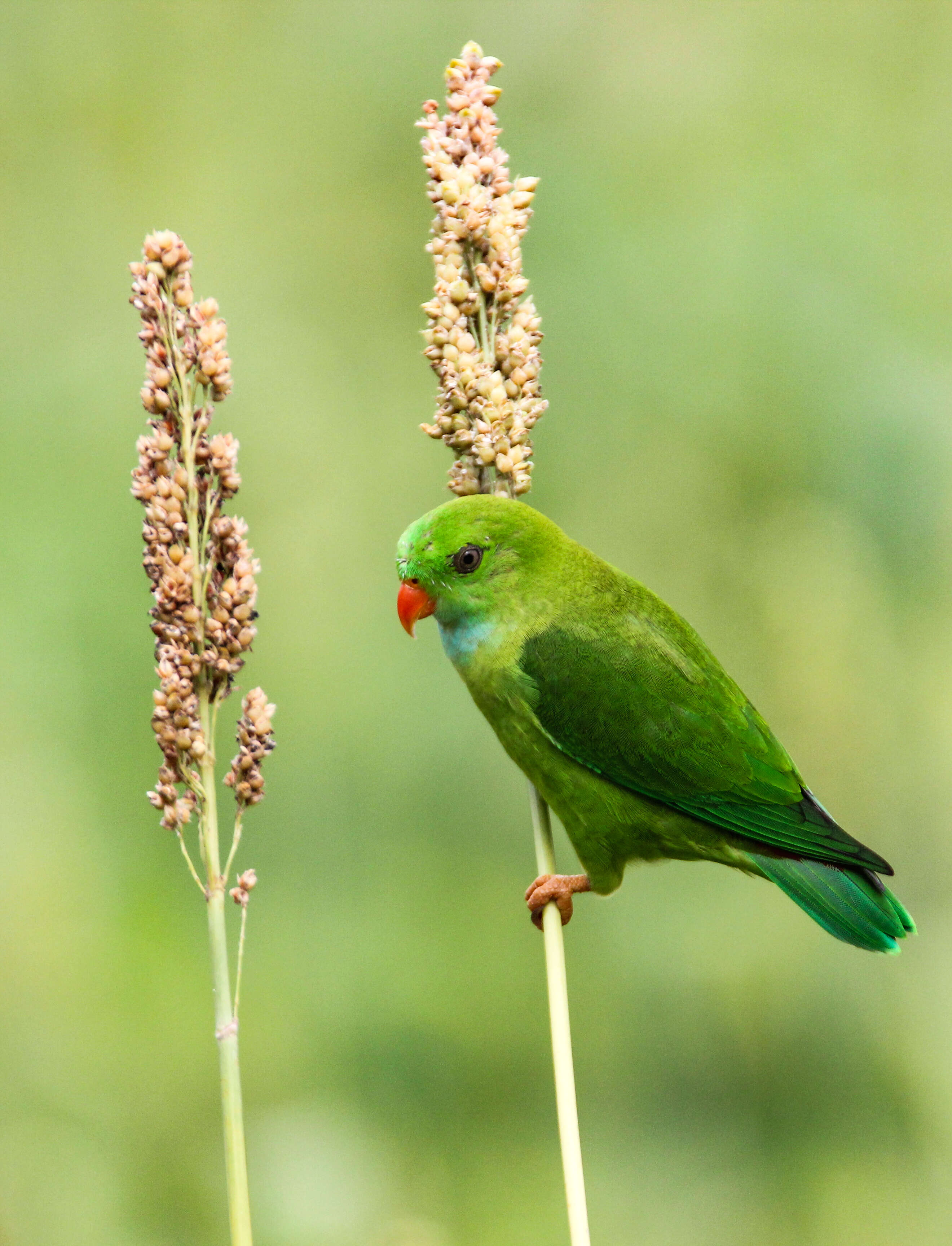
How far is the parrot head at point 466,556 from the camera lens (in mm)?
2395

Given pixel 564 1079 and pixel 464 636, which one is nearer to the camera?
pixel 564 1079

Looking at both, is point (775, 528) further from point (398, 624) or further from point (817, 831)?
point (817, 831)

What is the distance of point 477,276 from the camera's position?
2164mm

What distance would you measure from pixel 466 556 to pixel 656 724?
21.2 inches

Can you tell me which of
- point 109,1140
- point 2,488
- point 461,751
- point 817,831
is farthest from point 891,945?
point 2,488

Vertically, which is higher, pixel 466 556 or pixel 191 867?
pixel 466 556

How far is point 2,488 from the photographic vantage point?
364 cm

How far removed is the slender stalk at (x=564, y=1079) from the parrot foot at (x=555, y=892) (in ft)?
0.11

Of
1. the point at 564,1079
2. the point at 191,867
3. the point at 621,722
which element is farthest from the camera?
the point at 621,722

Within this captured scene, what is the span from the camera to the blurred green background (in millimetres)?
3479

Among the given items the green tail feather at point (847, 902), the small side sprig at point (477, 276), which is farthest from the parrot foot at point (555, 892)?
the small side sprig at point (477, 276)

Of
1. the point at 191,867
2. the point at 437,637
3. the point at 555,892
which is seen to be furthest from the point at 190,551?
the point at 437,637

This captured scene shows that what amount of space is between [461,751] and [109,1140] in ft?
4.73

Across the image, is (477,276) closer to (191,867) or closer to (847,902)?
(191,867)
